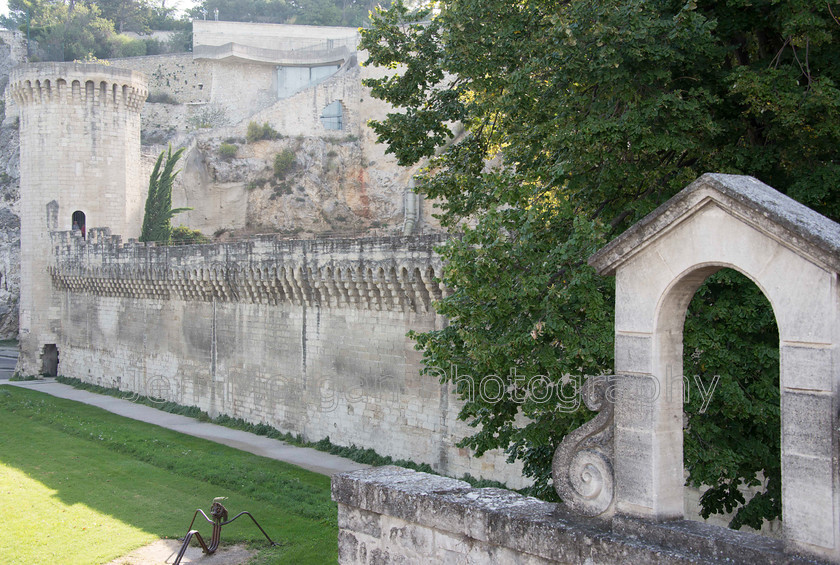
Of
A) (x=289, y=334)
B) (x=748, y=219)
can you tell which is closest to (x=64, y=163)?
(x=289, y=334)

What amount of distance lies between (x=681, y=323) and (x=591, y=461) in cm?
115

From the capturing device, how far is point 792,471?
456 cm

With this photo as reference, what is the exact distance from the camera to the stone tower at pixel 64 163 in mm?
33656

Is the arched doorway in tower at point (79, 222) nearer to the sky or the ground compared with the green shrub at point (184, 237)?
nearer to the sky

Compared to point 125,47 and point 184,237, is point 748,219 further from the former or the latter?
point 125,47

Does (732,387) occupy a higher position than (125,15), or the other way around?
(125,15)

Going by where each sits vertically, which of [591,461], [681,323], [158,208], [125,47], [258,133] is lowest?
[591,461]

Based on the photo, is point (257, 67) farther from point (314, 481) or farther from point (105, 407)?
point (314, 481)

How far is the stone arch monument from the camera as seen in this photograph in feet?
14.5

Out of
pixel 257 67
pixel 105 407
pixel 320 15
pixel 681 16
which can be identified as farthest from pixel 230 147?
pixel 681 16

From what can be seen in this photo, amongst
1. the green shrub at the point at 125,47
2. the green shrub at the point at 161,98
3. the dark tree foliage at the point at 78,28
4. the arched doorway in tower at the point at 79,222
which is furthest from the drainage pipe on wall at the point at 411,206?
the green shrub at the point at 125,47

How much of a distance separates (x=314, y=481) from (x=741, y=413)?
11148mm

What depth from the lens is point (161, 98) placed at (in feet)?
188

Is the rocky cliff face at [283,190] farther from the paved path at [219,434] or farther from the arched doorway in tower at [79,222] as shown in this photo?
the paved path at [219,434]
